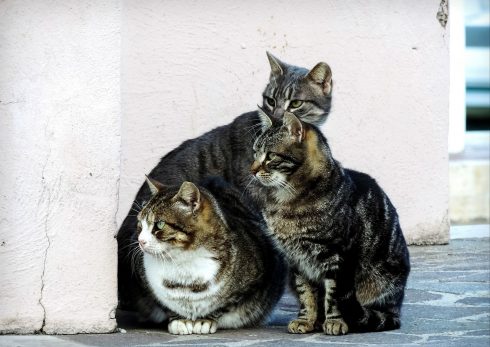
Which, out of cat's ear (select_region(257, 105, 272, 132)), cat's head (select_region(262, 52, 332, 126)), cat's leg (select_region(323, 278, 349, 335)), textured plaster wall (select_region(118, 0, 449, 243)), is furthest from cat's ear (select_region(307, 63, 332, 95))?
cat's leg (select_region(323, 278, 349, 335))

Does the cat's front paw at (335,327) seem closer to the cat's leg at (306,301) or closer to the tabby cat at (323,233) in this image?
the tabby cat at (323,233)

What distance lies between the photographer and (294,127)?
5137mm

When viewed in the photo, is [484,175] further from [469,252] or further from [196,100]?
[196,100]

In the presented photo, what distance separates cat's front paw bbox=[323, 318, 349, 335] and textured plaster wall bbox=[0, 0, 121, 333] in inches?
39.5

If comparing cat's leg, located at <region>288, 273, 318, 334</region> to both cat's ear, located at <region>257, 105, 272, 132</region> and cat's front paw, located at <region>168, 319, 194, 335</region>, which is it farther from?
cat's ear, located at <region>257, 105, 272, 132</region>

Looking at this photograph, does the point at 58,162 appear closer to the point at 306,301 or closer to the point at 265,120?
the point at 265,120

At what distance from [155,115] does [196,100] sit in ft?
1.00

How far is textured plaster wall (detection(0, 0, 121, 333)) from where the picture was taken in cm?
472

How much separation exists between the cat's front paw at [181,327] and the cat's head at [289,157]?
74 cm

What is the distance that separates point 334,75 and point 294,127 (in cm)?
266

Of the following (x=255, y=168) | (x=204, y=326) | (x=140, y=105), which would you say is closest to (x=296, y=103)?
(x=140, y=105)

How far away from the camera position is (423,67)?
8.05 m

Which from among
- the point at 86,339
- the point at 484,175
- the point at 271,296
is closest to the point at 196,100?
the point at 271,296

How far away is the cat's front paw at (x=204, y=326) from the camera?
508 cm
